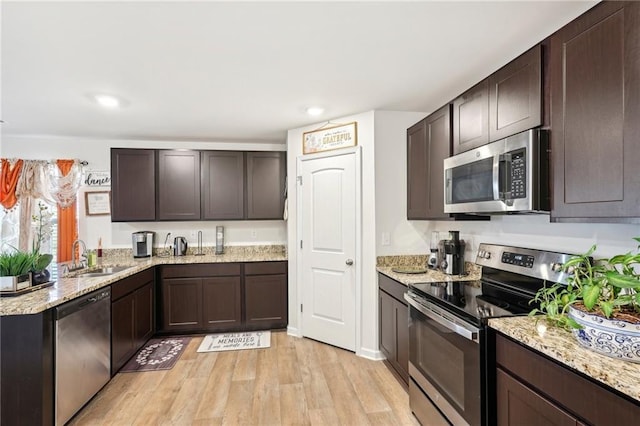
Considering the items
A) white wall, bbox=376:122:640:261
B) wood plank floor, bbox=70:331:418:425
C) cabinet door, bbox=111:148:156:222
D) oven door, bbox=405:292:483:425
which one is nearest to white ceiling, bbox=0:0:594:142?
white wall, bbox=376:122:640:261

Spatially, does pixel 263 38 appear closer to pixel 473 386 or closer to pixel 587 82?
pixel 587 82

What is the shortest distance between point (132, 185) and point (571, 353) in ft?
14.0

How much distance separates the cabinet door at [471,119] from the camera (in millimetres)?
1940

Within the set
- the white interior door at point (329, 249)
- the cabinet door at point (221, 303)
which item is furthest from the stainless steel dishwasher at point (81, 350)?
the white interior door at point (329, 249)

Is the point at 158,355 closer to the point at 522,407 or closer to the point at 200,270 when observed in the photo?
the point at 200,270

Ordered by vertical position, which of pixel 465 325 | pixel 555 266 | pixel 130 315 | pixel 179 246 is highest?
pixel 555 266

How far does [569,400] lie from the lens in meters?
1.07

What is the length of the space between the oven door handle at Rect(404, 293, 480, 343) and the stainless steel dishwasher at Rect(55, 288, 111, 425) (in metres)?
2.27

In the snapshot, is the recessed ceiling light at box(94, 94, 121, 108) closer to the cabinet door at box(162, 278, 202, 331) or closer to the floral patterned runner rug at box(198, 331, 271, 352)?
the cabinet door at box(162, 278, 202, 331)

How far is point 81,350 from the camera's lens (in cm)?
219

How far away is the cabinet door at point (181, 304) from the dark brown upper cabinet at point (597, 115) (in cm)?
347

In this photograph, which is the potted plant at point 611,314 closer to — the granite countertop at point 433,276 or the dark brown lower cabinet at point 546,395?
the dark brown lower cabinet at point 546,395

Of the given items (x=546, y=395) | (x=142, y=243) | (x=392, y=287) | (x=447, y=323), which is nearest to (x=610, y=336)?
(x=546, y=395)

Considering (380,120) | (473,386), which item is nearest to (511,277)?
(473,386)
